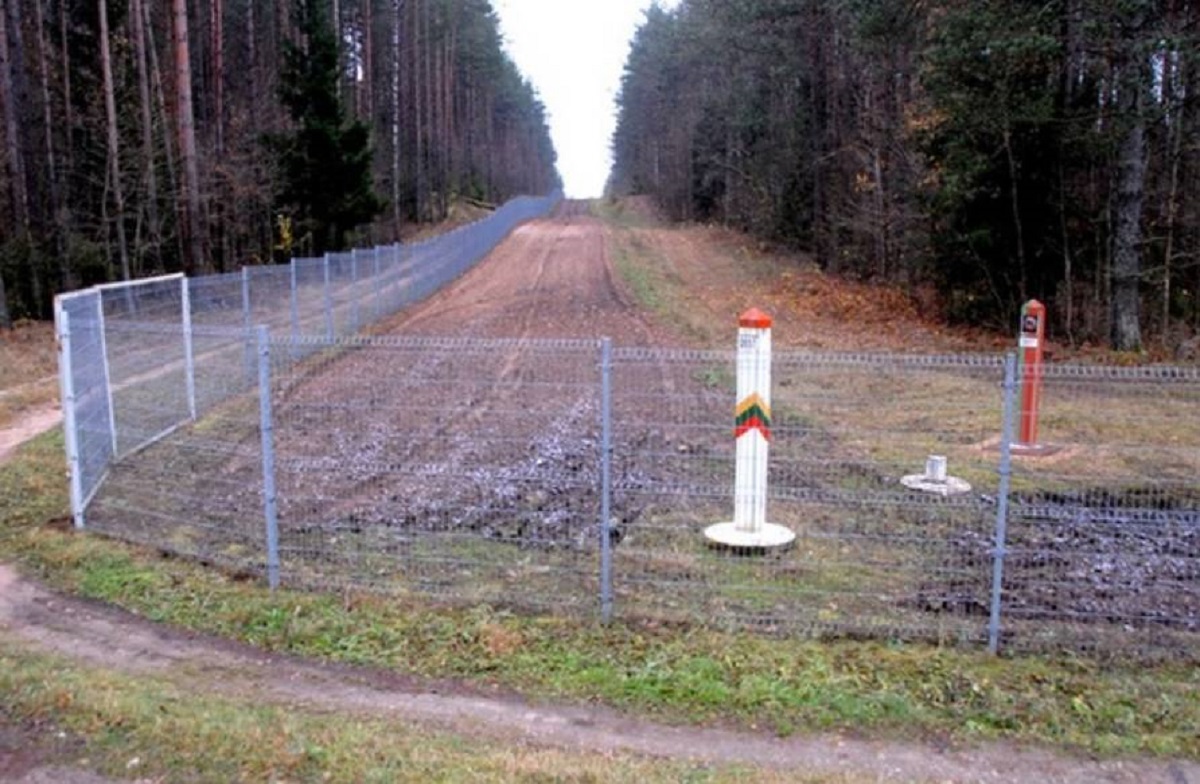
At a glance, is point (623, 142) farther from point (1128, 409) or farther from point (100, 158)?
point (1128, 409)

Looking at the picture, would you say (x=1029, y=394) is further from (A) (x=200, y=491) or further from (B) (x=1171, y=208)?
(B) (x=1171, y=208)

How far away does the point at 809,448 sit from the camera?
1026cm

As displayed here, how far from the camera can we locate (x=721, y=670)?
543cm

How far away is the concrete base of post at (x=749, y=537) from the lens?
7039 millimetres

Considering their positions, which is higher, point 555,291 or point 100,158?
point 100,158

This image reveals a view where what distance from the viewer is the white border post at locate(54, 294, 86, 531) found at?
8.00m

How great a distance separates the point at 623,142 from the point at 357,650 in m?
98.1

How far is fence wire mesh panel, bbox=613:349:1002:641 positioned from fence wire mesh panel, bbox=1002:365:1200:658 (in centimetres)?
32

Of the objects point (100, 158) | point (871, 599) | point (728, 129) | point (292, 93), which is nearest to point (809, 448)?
point (871, 599)

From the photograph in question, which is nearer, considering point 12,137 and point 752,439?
point 752,439

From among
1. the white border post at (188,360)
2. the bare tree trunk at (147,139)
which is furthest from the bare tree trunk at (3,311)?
the white border post at (188,360)

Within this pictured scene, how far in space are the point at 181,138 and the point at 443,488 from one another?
17.6 meters

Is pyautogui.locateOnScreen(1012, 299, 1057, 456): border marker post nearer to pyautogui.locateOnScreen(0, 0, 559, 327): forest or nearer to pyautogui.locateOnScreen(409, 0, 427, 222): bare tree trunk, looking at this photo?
pyautogui.locateOnScreen(0, 0, 559, 327): forest

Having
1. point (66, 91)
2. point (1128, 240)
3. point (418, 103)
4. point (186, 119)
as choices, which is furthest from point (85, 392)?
point (418, 103)
